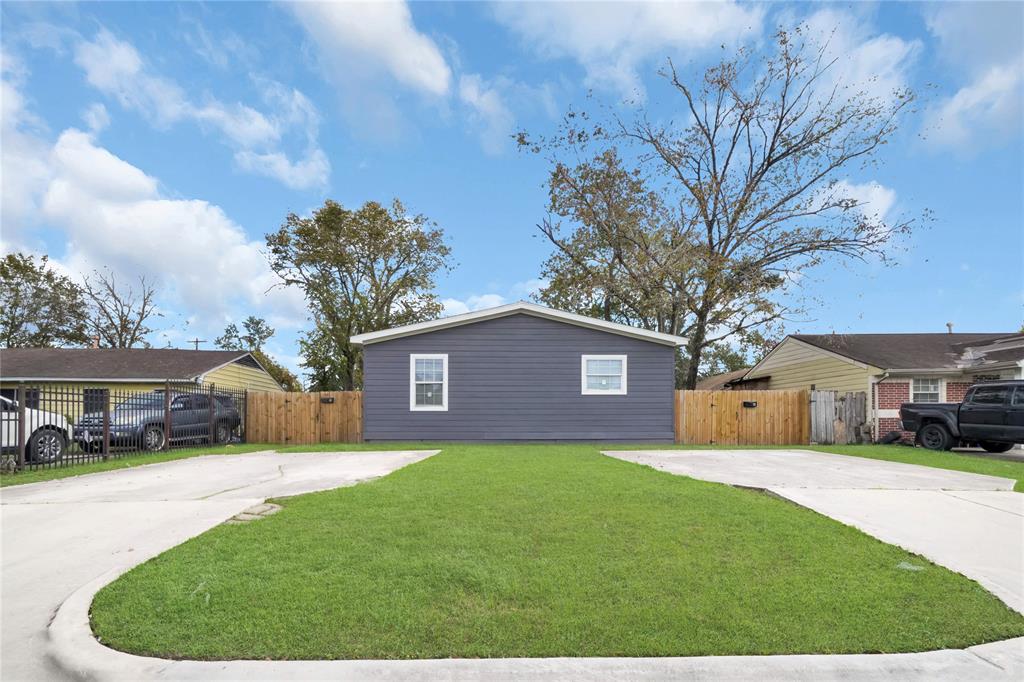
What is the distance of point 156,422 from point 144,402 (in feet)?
1.94

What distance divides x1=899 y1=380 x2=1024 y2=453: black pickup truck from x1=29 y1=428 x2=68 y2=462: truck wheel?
2064cm

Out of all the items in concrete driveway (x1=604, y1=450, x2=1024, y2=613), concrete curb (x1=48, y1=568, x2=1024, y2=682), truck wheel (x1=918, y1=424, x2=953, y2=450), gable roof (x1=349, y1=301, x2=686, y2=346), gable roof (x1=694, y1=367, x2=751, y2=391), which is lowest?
truck wheel (x1=918, y1=424, x2=953, y2=450)

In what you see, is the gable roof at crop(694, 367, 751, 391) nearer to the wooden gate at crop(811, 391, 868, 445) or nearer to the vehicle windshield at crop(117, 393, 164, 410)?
the wooden gate at crop(811, 391, 868, 445)

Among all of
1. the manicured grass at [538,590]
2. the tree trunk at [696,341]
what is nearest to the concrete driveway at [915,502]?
the manicured grass at [538,590]

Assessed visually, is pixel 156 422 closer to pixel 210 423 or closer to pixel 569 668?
pixel 210 423

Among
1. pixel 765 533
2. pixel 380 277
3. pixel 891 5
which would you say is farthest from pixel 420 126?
pixel 380 277

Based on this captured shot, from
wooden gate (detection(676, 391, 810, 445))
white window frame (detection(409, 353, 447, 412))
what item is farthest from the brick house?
white window frame (detection(409, 353, 447, 412))

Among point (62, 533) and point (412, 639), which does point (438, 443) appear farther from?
point (412, 639)

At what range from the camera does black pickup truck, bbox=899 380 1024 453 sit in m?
13.8

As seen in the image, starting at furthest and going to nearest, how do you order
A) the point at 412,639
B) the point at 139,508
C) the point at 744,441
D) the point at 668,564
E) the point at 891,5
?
the point at 744,441 → the point at 891,5 → the point at 139,508 → the point at 668,564 → the point at 412,639

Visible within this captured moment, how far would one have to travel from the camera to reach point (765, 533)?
16.5ft

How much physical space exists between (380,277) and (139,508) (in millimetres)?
29009

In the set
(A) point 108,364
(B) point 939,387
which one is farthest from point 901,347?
(A) point 108,364

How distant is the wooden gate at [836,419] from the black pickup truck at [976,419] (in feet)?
6.44
